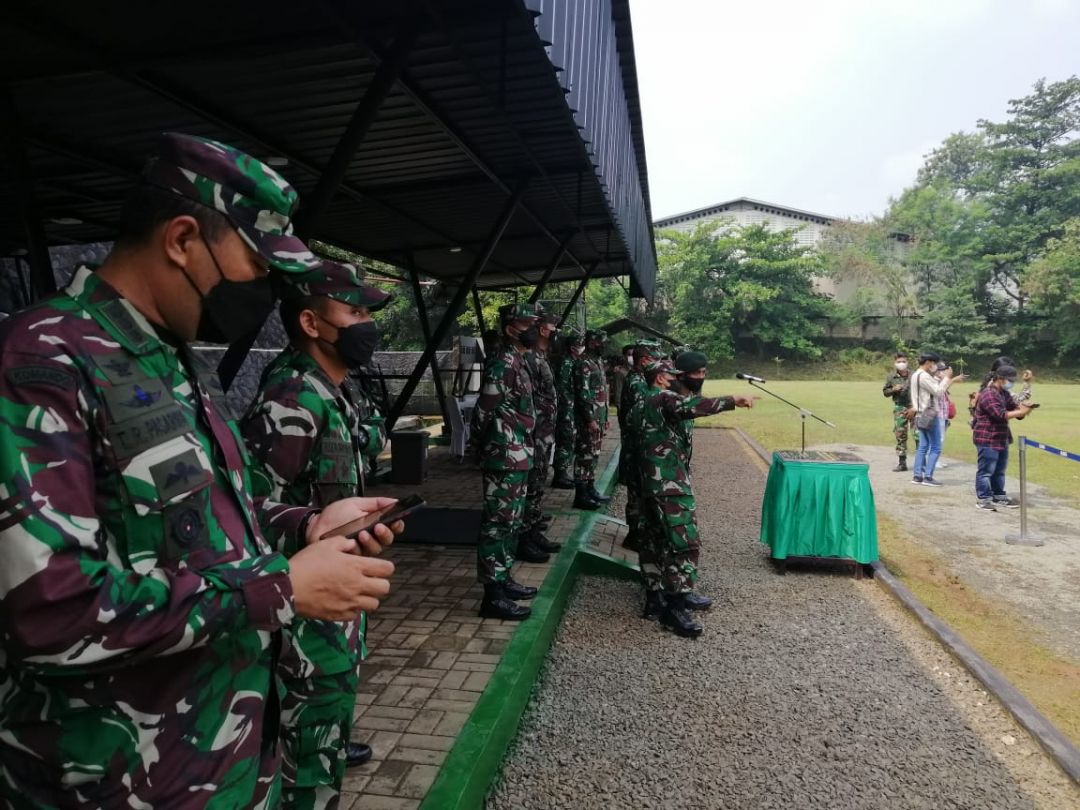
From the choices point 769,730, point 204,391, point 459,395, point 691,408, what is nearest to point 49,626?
point 204,391

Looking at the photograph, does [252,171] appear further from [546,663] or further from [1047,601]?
[1047,601]

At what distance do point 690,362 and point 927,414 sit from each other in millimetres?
6486

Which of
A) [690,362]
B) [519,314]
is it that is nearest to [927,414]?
[690,362]

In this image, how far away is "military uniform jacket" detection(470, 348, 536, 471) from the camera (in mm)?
4445

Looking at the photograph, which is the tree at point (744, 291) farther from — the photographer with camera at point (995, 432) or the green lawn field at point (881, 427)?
the photographer with camera at point (995, 432)

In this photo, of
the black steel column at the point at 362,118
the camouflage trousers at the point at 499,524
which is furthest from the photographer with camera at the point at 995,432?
the black steel column at the point at 362,118

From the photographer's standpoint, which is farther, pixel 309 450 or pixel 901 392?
pixel 901 392

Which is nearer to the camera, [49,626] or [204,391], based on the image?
[49,626]

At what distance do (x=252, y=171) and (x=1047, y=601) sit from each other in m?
6.23

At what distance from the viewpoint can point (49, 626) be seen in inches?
35.2

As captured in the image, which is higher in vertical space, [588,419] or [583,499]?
[588,419]

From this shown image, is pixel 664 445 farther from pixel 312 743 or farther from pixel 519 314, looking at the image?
pixel 312 743

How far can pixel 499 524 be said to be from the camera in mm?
4324

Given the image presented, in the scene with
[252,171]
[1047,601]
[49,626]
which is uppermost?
[252,171]
